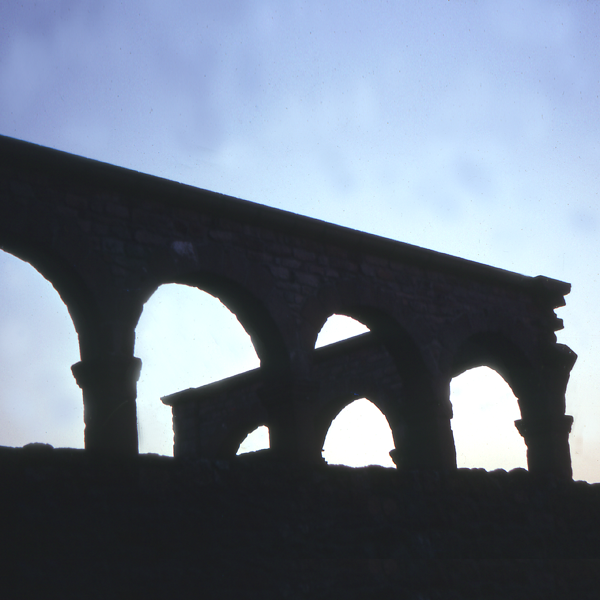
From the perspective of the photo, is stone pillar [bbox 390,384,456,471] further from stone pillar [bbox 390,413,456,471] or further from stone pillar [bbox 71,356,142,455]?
stone pillar [bbox 71,356,142,455]

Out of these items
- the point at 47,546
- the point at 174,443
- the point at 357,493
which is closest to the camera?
the point at 47,546

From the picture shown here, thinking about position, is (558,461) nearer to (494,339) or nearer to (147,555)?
(494,339)

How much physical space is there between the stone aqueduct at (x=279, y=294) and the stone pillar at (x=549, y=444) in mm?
20

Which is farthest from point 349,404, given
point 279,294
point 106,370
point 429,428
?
point 106,370

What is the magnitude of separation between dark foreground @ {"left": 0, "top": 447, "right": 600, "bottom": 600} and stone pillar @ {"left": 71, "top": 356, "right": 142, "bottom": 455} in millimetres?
2104

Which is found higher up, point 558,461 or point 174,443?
point 174,443

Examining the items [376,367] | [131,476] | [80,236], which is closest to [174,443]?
[376,367]

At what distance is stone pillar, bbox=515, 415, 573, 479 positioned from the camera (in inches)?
404

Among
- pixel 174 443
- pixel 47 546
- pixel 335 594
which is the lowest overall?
pixel 335 594

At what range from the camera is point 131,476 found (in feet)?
12.9

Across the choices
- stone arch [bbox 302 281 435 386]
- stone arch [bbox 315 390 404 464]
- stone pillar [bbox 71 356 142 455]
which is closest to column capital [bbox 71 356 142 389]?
stone pillar [bbox 71 356 142 455]

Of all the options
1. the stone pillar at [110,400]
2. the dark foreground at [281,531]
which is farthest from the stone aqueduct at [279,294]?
the dark foreground at [281,531]

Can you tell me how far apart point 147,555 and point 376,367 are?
8.57 meters

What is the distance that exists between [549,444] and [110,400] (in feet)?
20.6
